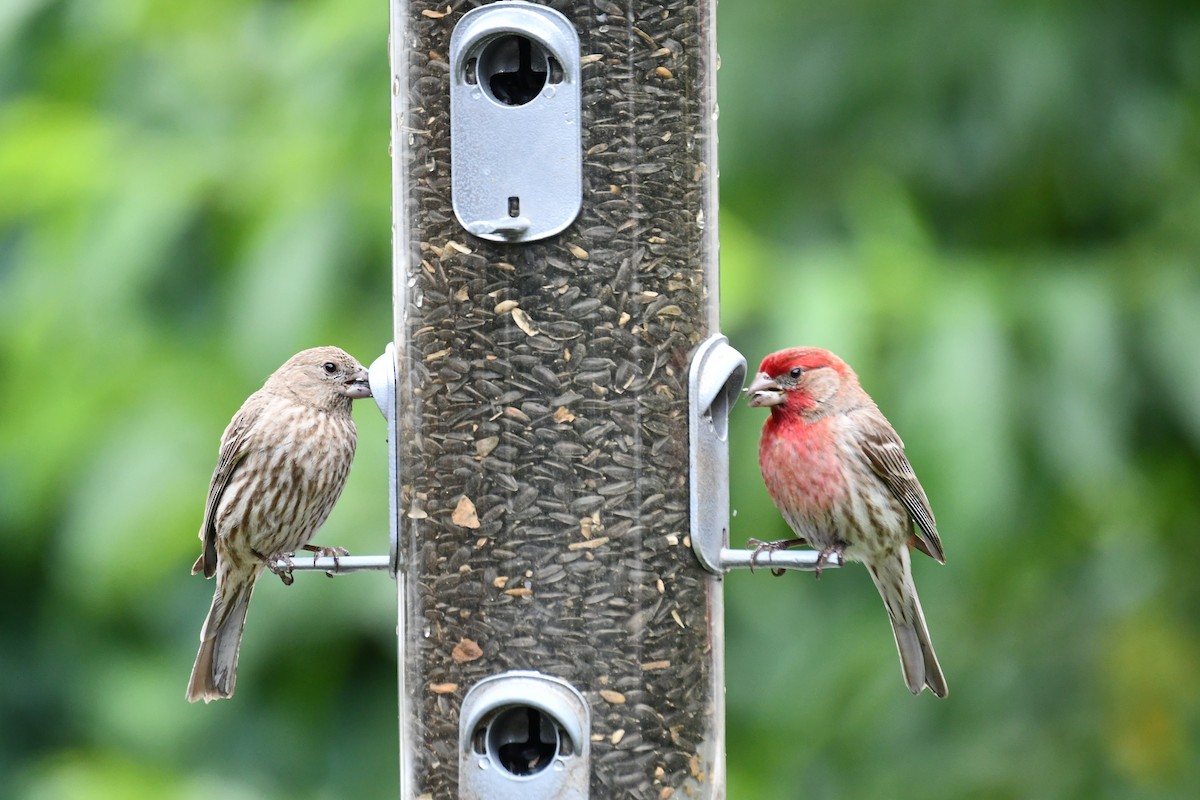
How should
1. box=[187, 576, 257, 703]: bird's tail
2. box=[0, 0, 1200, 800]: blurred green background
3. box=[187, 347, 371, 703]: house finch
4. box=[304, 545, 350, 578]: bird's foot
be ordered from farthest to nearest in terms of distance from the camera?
1. box=[0, 0, 1200, 800]: blurred green background
2. box=[187, 347, 371, 703]: house finch
3. box=[187, 576, 257, 703]: bird's tail
4. box=[304, 545, 350, 578]: bird's foot

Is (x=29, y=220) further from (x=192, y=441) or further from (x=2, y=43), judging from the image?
(x=192, y=441)

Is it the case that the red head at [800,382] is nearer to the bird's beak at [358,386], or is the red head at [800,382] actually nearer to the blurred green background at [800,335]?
the blurred green background at [800,335]

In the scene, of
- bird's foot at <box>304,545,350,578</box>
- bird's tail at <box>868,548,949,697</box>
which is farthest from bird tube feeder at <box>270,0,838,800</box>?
bird's tail at <box>868,548,949,697</box>

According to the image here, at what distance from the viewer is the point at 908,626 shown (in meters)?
7.27

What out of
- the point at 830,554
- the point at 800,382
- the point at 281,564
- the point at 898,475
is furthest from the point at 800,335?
the point at 281,564

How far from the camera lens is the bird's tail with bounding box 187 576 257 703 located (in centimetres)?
704

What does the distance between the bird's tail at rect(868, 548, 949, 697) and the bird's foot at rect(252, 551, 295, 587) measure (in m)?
1.97

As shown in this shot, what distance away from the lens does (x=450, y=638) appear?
6.04 meters

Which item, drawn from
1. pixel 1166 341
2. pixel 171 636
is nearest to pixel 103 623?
pixel 171 636

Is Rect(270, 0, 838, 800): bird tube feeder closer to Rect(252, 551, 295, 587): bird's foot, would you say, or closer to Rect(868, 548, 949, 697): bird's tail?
Rect(252, 551, 295, 587): bird's foot

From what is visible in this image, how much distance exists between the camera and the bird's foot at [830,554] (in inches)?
254

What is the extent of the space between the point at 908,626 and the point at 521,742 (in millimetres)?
1823

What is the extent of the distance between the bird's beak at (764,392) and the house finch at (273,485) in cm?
129

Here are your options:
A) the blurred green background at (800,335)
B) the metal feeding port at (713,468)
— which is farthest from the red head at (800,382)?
the metal feeding port at (713,468)
